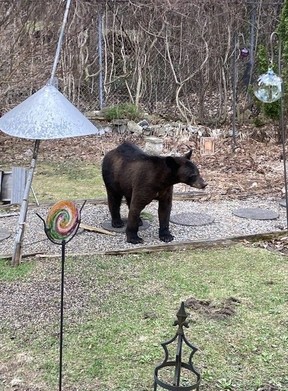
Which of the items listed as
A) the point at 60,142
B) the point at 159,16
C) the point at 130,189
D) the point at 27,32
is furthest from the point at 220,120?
the point at 130,189

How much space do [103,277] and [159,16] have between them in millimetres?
7910

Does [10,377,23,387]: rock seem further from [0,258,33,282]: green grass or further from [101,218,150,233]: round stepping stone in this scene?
[101,218,150,233]: round stepping stone

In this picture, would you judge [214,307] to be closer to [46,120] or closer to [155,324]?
[155,324]

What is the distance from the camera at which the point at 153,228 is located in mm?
5539

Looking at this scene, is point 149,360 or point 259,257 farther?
point 259,257

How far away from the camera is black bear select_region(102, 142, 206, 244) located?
4.87 m

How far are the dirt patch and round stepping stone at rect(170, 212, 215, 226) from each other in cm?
180

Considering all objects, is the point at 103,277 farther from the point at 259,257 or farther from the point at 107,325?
the point at 259,257

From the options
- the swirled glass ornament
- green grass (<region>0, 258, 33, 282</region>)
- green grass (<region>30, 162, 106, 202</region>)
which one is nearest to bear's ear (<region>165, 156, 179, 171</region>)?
green grass (<region>0, 258, 33, 282</region>)

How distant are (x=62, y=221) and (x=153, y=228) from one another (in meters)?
2.95

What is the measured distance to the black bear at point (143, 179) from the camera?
487 centimetres

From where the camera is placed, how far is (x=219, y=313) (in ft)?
12.2

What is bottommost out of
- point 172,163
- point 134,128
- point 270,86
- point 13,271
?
point 13,271

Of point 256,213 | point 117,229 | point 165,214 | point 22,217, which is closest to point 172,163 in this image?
point 165,214
